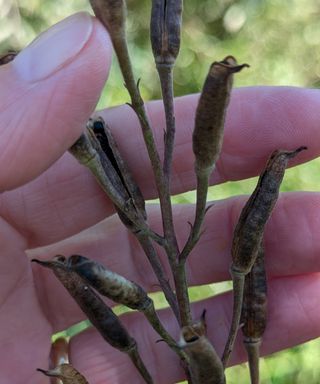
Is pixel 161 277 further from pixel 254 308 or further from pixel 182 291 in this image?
pixel 254 308

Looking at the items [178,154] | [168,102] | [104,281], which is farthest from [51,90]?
[178,154]

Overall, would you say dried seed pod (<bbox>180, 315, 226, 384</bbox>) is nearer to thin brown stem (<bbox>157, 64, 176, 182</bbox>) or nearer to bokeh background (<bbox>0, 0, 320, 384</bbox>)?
thin brown stem (<bbox>157, 64, 176, 182</bbox>)

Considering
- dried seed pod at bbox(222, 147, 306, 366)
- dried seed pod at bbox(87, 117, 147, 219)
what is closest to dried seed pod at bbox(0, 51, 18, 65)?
dried seed pod at bbox(87, 117, 147, 219)

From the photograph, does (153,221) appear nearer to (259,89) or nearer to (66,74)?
(259,89)

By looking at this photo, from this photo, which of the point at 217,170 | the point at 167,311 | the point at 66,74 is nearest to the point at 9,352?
the point at 167,311

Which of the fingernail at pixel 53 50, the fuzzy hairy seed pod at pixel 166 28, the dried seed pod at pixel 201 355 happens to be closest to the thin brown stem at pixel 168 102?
the fuzzy hairy seed pod at pixel 166 28
